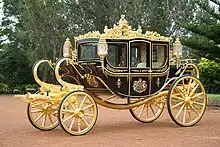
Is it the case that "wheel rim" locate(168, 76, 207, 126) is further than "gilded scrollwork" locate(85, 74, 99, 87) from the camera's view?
Yes

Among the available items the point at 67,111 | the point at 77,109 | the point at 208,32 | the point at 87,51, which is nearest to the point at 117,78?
the point at 87,51

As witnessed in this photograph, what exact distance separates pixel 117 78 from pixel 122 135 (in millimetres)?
1348

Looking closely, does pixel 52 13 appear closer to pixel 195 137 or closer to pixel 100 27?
pixel 100 27

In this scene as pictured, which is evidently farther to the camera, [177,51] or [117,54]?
[177,51]

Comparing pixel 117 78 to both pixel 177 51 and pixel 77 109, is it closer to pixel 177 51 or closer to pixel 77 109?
pixel 77 109

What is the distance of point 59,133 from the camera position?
8.40 meters

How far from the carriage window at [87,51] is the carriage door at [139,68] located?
81 cm

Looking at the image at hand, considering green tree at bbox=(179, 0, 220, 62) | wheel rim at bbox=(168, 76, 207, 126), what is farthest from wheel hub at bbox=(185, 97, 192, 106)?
green tree at bbox=(179, 0, 220, 62)

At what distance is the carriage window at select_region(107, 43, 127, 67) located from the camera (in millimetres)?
9047

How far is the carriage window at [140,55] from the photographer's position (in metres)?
9.27

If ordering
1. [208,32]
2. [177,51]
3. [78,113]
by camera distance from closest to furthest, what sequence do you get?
[78,113], [177,51], [208,32]

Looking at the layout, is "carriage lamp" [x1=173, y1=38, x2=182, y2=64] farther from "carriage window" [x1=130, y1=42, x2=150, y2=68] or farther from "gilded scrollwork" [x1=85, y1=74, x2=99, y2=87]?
"gilded scrollwork" [x1=85, y1=74, x2=99, y2=87]

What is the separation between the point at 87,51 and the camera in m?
9.43

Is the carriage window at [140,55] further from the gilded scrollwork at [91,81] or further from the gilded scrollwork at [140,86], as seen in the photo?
the gilded scrollwork at [91,81]
